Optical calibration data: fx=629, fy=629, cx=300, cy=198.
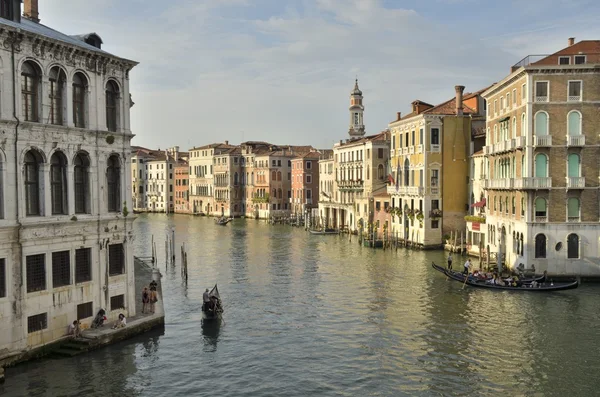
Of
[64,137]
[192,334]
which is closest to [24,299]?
[64,137]

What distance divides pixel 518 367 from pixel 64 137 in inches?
522

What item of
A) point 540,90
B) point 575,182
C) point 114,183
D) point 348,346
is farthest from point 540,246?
point 114,183

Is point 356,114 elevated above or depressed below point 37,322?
above

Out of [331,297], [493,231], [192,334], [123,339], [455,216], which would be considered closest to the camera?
[123,339]

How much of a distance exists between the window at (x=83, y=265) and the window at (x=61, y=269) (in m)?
0.30

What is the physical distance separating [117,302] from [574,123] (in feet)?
67.4

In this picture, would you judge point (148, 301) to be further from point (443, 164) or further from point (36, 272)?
point (443, 164)

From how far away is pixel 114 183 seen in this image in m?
18.2

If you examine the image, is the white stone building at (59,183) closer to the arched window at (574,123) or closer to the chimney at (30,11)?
the chimney at (30,11)

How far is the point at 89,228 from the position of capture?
56.3ft

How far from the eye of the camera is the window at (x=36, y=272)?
15.5m

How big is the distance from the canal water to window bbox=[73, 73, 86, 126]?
6226mm

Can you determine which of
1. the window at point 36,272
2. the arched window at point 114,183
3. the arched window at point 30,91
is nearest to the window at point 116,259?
the arched window at point 114,183

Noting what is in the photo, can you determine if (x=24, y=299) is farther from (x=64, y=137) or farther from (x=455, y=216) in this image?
(x=455, y=216)
